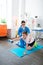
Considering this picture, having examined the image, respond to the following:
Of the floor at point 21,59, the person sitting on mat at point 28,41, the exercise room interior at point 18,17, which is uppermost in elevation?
the exercise room interior at point 18,17

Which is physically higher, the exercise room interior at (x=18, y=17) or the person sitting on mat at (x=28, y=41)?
the exercise room interior at (x=18, y=17)

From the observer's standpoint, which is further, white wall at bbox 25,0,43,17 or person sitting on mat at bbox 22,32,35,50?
white wall at bbox 25,0,43,17

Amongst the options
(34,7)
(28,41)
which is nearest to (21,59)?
(28,41)

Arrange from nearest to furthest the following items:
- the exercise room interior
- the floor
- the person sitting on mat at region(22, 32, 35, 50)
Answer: the floor < the person sitting on mat at region(22, 32, 35, 50) < the exercise room interior

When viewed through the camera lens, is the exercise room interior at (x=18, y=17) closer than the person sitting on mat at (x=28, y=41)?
No

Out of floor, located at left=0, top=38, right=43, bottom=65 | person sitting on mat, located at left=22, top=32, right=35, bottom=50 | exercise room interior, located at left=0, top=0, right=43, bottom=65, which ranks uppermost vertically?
exercise room interior, located at left=0, top=0, right=43, bottom=65

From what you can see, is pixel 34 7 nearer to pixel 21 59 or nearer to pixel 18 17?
pixel 18 17

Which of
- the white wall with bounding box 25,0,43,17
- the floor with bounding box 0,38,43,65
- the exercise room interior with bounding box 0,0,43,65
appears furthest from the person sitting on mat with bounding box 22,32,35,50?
the white wall with bounding box 25,0,43,17

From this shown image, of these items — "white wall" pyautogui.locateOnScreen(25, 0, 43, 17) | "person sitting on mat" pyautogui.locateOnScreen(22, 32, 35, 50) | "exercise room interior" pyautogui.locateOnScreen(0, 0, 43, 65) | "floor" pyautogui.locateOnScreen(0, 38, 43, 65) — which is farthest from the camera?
"white wall" pyautogui.locateOnScreen(25, 0, 43, 17)

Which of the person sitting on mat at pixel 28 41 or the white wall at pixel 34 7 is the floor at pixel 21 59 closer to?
the person sitting on mat at pixel 28 41

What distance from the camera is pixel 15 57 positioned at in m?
2.67

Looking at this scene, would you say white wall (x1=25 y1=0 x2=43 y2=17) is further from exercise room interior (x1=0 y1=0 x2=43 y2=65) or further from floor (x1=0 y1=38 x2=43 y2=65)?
floor (x1=0 y1=38 x2=43 y2=65)

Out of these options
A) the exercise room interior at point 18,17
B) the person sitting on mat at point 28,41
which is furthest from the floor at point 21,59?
the exercise room interior at point 18,17

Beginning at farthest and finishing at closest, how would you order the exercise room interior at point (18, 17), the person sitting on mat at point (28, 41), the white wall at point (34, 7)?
1. the white wall at point (34, 7)
2. the exercise room interior at point (18, 17)
3. the person sitting on mat at point (28, 41)
